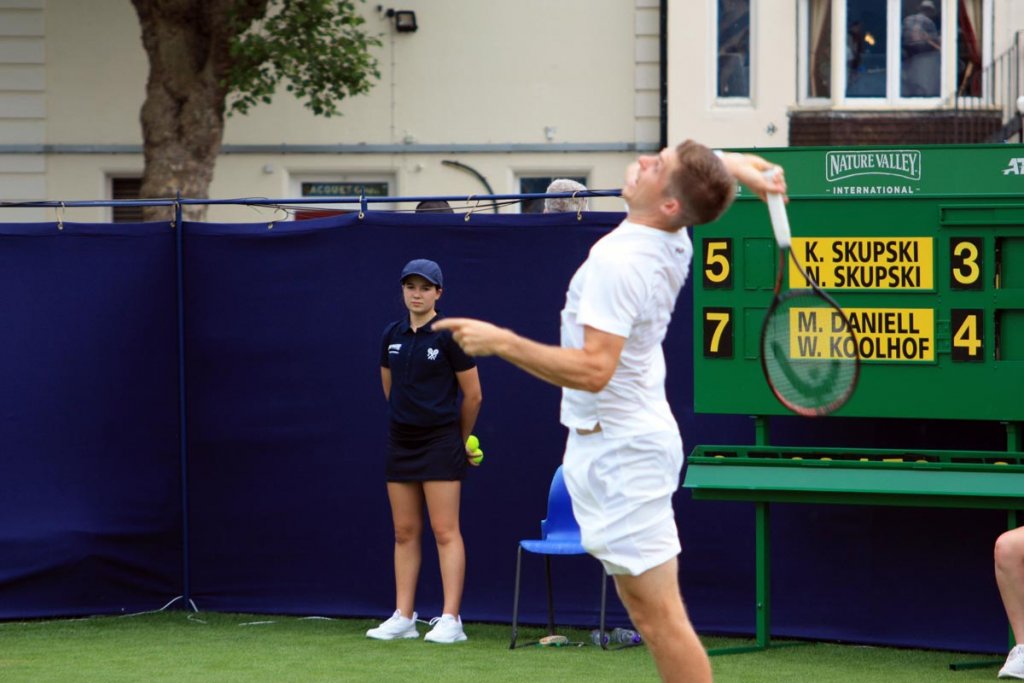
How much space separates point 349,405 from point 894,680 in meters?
3.23

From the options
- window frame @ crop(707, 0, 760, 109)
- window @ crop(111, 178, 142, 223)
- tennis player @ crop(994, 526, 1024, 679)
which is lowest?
tennis player @ crop(994, 526, 1024, 679)

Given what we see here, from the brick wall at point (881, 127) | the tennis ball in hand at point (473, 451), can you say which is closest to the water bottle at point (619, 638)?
the tennis ball in hand at point (473, 451)

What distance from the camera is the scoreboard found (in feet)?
21.9

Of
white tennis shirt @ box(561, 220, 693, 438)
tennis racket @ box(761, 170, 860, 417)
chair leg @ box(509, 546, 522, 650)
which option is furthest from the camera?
chair leg @ box(509, 546, 522, 650)

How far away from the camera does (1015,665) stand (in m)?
6.33

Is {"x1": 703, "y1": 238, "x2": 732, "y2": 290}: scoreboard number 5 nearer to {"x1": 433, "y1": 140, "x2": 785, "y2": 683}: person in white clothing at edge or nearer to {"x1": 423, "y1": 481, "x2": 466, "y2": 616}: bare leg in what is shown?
{"x1": 423, "y1": 481, "x2": 466, "y2": 616}: bare leg

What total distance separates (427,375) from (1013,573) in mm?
2862

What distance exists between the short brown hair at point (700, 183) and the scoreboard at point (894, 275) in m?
2.80

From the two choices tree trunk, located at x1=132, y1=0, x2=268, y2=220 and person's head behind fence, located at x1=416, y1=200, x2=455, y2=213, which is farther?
tree trunk, located at x1=132, y1=0, x2=268, y2=220

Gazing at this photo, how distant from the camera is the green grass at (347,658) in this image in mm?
6527

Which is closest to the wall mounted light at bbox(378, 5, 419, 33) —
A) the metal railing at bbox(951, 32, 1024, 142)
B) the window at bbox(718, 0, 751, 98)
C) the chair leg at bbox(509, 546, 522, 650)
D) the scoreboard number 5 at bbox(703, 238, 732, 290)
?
the window at bbox(718, 0, 751, 98)

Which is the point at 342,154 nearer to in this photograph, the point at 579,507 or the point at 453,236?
the point at 453,236

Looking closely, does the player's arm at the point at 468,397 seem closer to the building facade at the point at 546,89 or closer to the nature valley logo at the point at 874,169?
the nature valley logo at the point at 874,169

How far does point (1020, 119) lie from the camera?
14234 millimetres
